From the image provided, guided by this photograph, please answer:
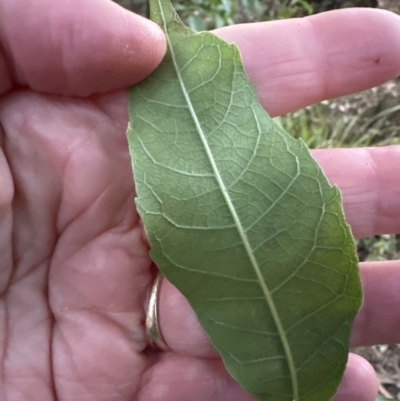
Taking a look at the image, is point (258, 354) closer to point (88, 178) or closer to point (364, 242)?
point (88, 178)

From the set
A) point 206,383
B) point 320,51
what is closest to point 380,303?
point 206,383

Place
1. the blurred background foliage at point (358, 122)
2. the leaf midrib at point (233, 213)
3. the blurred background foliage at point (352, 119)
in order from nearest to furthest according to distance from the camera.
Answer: the leaf midrib at point (233, 213), the blurred background foliage at point (358, 122), the blurred background foliage at point (352, 119)

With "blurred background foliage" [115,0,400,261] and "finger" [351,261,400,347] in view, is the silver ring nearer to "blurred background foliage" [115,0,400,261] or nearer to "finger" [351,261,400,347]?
"finger" [351,261,400,347]

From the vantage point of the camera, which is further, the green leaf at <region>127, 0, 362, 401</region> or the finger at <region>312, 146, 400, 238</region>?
the finger at <region>312, 146, 400, 238</region>

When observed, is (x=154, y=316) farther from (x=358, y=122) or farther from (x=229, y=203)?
(x=358, y=122)

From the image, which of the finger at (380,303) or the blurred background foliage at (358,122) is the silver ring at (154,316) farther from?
the blurred background foliage at (358,122)

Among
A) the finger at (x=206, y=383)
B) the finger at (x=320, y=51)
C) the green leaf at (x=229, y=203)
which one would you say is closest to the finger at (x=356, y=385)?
the finger at (x=206, y=383)

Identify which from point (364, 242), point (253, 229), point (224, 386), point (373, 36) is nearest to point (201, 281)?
point (253, 229)

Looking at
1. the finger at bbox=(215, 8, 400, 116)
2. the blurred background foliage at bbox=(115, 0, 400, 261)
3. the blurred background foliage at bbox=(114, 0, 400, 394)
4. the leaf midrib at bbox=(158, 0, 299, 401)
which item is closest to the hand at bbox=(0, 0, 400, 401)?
the finger at bbox=(215, 8, 400, 116)
